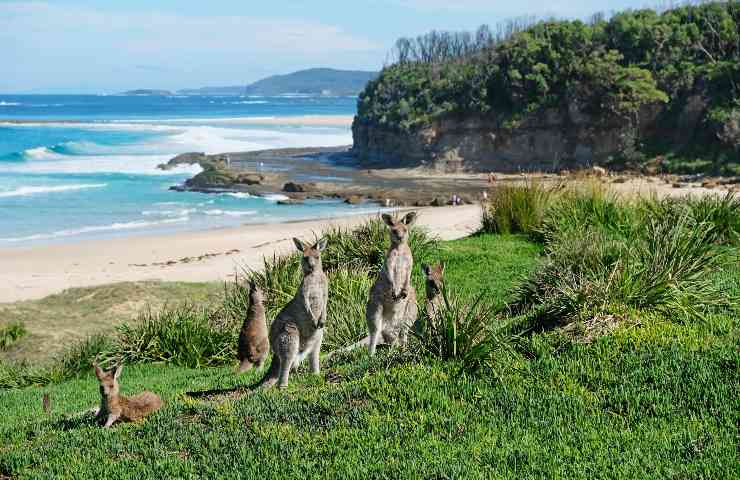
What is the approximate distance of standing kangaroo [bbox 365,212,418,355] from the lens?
28.0 feet

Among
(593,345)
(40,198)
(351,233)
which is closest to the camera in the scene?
(593,345)

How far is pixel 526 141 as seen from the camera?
58.7 metres

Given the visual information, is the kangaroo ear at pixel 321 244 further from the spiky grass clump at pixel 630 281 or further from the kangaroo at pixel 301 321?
the spiky grass clump at pixel 630 281

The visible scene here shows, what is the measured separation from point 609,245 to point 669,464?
5.75 meters

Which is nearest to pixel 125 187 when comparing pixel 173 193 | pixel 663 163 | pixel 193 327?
pixel 173 193

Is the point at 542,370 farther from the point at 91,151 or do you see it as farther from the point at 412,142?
the point at 91,151

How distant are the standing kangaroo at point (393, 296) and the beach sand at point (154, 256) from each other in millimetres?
12124

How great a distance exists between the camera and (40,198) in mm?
44625

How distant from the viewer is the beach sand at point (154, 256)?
79.2 ft

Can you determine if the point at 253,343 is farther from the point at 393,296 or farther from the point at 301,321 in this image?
the point at 301,321

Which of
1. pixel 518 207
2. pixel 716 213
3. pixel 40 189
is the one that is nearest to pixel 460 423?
pixel 716 213

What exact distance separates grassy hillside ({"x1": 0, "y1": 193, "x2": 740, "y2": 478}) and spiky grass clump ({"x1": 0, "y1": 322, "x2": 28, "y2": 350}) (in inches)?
211

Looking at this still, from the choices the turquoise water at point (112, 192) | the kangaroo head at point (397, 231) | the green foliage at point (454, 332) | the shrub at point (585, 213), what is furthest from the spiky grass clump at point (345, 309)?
the turquoise water at point (112, 192)

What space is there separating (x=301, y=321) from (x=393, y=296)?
148 cm
